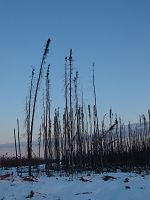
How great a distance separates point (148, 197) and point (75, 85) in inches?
657

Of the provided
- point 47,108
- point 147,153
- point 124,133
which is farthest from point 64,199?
point 124,133

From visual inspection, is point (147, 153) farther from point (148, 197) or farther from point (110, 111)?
point (148, 197)

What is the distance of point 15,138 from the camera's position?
29.9m

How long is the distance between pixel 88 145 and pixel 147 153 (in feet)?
24.4

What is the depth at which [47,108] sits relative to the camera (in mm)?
26703

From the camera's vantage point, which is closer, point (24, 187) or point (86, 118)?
point (24, 187)

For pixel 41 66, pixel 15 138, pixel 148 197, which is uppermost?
pixel 41 66

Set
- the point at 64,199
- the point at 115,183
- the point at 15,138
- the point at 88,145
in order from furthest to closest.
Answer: the point at 88,145 < the point at 15,138 < the point at 115,183 < the point at 64,199

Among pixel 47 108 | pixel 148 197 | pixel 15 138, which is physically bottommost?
pixel 148 197

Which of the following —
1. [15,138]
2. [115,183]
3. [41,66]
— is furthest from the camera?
[15,138]

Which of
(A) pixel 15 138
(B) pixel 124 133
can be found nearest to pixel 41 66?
(A) pixel 15 138

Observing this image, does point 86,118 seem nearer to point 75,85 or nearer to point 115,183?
point 75,85

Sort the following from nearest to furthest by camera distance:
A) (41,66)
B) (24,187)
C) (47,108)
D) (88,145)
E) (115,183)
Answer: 1. (24,187)
2. (115,183)
3. (41,66)
4. (47,108)
5. (88,145)

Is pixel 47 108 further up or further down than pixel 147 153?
further up
